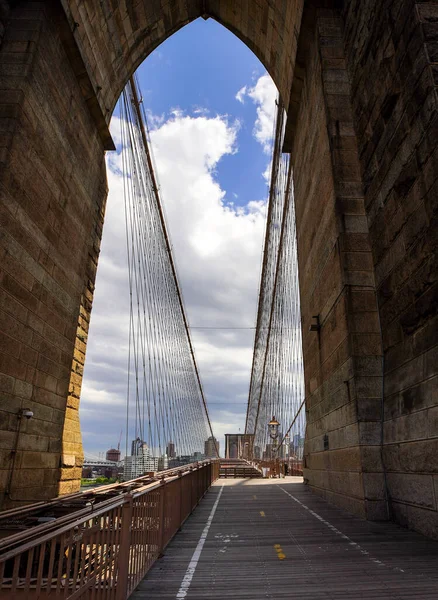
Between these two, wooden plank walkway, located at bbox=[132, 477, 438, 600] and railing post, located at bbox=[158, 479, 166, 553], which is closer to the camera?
wooden plank walkway, located at bbox=[132, 477, 438, 600]

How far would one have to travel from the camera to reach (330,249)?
905 centimetres

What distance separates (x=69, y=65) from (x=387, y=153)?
26.8ft

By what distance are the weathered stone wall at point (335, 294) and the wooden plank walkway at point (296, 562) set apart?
4.17 ft

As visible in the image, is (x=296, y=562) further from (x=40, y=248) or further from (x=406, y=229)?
(x=40, y=248)

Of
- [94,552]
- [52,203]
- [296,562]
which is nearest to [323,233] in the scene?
[52,203]

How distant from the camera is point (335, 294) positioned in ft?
28.3

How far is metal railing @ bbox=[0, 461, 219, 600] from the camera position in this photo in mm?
2021

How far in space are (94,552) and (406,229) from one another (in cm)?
608

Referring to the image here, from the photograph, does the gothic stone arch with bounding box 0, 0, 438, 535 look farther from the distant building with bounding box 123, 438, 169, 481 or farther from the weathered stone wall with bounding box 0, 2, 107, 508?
the distant building with bounding box 123, 438, 169, 481

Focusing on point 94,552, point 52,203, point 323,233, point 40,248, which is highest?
point 52,203

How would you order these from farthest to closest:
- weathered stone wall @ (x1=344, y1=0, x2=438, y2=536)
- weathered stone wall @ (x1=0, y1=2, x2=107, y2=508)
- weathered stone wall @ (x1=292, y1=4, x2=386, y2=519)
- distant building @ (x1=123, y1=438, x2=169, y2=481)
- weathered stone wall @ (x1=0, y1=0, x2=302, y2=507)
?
distant building @ (x1=123, y1=438, x2=169, y2=481)
weathered stone wall @ (x1=0, y1=0, x2=302, y2=507)
weathered stone wall @ (x1=0, y1=2, x2=107, y2=508)
weathered stone wall @ (x1=292, y1=4, x2=386, y2=519)
weathered stone wall @ (x1=344, y1=0, x2=438, y2=536)

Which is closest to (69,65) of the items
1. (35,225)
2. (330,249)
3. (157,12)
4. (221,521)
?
(35,225)

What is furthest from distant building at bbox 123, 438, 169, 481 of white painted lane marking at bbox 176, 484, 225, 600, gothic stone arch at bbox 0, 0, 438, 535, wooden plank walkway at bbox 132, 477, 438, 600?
white painted lane marking at bbox 176, 484, 225, 600

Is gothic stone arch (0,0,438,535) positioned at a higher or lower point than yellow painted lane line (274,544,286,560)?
higher
